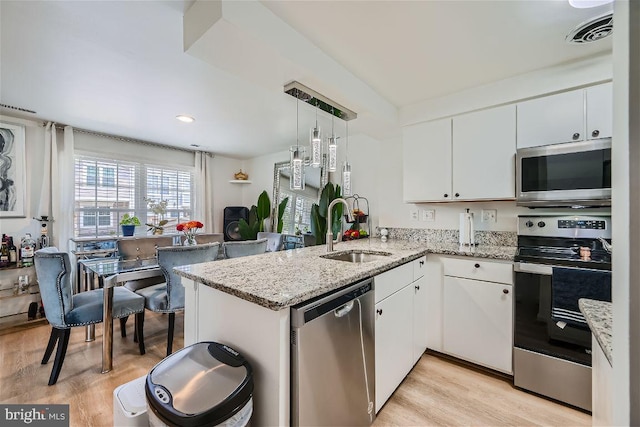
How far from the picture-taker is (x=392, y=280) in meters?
1.68

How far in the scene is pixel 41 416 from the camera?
61.2 inches

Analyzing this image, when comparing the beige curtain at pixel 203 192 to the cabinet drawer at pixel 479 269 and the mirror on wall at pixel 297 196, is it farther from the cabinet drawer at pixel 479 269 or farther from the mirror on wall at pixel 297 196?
the cabinet drawer at pixel 479 269

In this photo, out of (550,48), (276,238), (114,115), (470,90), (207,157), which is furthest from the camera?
(207,157)

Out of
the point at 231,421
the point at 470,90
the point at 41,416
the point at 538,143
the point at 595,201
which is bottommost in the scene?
the point at 41,416

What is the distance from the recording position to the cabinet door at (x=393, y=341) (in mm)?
1548

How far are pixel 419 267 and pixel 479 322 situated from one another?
569 millimetres

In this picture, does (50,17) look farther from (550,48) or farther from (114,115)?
(550,48)

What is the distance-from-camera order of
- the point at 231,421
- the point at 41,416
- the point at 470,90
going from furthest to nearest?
1. the point at 470,90
2. the point at 41,416
3. the point at 231,421

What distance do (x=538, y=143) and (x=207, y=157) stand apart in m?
4.50

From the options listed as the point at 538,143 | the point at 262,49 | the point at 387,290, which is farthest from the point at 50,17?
the point at 538,143

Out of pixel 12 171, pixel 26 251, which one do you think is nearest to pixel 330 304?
pixel 26 251

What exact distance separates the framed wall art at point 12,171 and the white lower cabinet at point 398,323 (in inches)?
157

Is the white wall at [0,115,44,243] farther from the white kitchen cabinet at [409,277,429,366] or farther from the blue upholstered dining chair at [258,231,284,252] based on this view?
the white kitchen cabinet at [409,277,429,366]

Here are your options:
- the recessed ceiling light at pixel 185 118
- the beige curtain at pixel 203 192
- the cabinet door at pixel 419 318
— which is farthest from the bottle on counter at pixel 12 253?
the cabinet door at pixel 419 318
